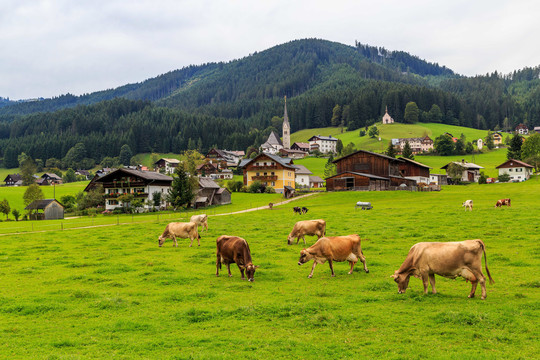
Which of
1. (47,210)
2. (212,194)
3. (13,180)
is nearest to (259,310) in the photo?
(212,194)

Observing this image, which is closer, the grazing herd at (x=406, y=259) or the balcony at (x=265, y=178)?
the grazing herd at (x=406, y=259)

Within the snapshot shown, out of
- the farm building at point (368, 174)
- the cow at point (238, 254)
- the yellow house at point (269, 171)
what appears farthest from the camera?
the yellow house at point (269, 171)

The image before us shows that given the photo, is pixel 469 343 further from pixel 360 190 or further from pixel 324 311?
pixel 360 190

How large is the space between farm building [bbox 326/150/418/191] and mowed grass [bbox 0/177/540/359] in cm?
5980

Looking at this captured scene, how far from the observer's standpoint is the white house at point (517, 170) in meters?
94.6

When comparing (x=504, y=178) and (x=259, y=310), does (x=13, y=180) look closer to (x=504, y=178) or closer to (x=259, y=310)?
(x=504, y=178)

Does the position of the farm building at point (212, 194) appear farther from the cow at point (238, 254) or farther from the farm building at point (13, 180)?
the farm building at point (13, 180)

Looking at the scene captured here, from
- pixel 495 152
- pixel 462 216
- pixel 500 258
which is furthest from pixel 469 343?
pixel 495 152

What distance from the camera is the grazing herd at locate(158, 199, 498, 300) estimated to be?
12438mm

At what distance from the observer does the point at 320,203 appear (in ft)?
214

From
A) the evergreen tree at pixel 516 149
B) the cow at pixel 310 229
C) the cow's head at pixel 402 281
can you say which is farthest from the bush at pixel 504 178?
the cow's head at pixel 402 281

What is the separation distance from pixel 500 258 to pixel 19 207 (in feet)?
304

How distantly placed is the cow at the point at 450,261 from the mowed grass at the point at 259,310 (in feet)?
2.41

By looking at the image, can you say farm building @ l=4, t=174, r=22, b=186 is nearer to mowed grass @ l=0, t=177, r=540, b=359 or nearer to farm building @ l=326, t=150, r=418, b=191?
farm building @ l=326, t=150, r=418, b=191
